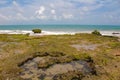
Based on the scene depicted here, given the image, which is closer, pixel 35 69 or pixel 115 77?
pixel 115 77

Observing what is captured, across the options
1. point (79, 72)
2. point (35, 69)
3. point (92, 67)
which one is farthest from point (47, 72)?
point (92, 67)

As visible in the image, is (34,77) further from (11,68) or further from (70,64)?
(70,64)

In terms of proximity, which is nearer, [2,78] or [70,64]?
[2,78]

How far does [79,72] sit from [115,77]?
6.09ft

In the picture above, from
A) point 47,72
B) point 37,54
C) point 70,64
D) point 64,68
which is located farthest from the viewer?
point 37,54

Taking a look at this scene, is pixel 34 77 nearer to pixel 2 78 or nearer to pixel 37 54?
pixel 2 78

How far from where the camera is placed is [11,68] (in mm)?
12430

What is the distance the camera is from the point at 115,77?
11133 millimetres

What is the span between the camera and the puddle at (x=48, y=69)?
1119 cm

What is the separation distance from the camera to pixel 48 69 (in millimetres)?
12359

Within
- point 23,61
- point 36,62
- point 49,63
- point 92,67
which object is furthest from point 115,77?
point 23,61

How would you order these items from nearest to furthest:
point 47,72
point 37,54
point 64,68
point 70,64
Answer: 1. point 47,72
2. point 64,68
3. point 70,64
4. point 37,54

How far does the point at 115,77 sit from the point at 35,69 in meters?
4.43

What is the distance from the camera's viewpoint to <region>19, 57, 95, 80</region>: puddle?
1119 centimetres
